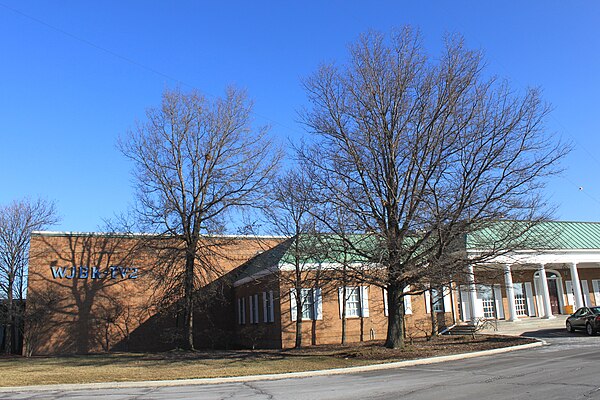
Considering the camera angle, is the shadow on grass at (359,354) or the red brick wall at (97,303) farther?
the red brick wall at (97,303)

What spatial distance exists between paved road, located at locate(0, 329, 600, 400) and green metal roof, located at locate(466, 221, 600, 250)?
12.8 feet

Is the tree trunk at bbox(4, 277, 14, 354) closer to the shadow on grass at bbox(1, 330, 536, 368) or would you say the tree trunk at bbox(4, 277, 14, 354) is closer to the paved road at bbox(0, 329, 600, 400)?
the shadow on grass at bbox(1, 330, 536, 368)

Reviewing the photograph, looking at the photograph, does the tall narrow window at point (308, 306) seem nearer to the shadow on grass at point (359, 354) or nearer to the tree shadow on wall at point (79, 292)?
the shadow on grass at point (359, 354)

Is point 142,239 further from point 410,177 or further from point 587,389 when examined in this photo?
point 587,389

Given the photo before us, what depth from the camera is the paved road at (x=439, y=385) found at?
33.7 ft

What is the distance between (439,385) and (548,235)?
563 inches

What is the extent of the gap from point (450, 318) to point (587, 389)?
2170 centimetres

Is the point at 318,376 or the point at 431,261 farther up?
the point at 431,261

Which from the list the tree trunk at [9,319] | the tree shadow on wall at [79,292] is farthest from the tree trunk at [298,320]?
the tree trunk at [9,319]

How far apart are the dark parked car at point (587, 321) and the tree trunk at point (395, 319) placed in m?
9.75

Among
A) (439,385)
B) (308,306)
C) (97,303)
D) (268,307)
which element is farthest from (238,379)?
(97,303)

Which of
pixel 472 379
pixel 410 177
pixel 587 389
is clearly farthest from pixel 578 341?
pixel 587 389

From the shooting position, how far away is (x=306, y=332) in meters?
27.5

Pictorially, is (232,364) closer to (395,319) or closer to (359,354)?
(359,354)
